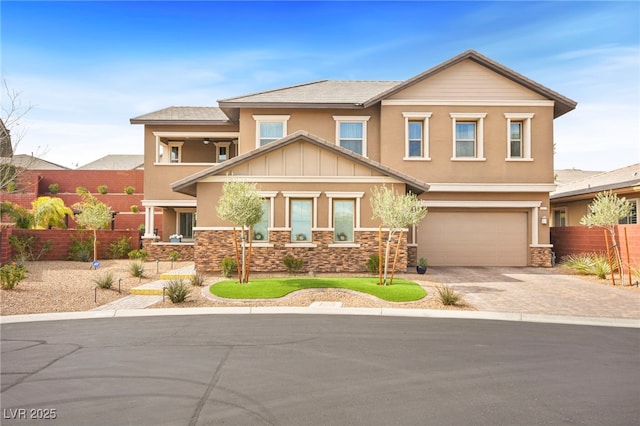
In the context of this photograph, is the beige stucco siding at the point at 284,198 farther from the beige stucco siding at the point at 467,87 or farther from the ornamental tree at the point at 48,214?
the ornamental tree at the point at 48,214

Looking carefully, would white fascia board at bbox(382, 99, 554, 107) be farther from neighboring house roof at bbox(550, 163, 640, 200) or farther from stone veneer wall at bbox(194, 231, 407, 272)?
stone veneer wall at bbox(194, 231, 407, 272)

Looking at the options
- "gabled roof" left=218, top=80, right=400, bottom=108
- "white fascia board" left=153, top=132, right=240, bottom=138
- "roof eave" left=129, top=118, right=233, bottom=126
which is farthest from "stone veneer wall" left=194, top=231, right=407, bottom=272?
"roof eave" left=129, top=118, right=233, bottom=126

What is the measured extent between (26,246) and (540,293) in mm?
22428

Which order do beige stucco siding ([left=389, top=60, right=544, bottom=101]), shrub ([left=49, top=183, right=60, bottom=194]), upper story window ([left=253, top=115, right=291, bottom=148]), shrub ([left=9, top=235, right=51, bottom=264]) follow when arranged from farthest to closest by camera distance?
shrub ([left=49, top=183, right=60, bottom=194]) → upper story window ([left=253, top=115, right=291, bottom=148]) → beige stucco siding ([left=389, top=60, right=544, bottom=101]) → shrub ([left=9, top=235, right=51, bottom=264])

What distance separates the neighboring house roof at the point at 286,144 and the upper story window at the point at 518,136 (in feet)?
21.9

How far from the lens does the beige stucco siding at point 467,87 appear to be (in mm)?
20953

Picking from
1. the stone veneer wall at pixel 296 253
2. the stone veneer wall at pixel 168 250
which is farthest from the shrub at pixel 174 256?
the stone veneer wall at pixel 296 253

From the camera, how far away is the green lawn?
43.1ft

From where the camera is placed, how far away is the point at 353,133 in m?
21.8

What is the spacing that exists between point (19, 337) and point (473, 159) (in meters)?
18.9

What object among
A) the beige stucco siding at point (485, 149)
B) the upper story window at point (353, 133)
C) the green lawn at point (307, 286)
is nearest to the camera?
the green lawn at point (307, 286)

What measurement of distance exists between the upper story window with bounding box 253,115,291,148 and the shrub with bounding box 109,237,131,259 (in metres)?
8.98

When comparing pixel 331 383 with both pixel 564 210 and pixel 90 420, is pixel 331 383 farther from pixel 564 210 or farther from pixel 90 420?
pixel 564 210

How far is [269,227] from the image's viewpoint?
57.8 feet
